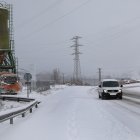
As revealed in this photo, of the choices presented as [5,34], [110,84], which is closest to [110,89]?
[110,84]

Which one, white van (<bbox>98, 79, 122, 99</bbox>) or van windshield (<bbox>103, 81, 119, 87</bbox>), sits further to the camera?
van windshield (<bbox>103, 81, 119, 87</bbox>)

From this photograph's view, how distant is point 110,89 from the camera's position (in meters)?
38.0

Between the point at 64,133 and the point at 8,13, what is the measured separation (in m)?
37.5

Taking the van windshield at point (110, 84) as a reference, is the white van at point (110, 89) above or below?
below

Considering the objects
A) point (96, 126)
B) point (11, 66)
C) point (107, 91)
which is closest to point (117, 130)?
point (96, 126)

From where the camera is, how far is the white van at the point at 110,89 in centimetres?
3794

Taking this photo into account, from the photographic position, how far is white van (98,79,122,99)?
3794 centimetres

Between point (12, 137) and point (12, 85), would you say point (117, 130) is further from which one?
point (12, 85)

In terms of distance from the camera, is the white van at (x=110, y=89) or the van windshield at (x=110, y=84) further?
the van windshield at (x=110, y=84)

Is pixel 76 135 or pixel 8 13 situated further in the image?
pixel 8 13

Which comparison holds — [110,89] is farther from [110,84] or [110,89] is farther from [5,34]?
[5,34]

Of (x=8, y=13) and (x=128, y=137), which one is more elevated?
(x=8, y=13)

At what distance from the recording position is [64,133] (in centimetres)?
1227

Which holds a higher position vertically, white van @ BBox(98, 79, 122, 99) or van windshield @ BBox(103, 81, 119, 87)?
van windshield @ BBox(103, 81, 119, 87)
